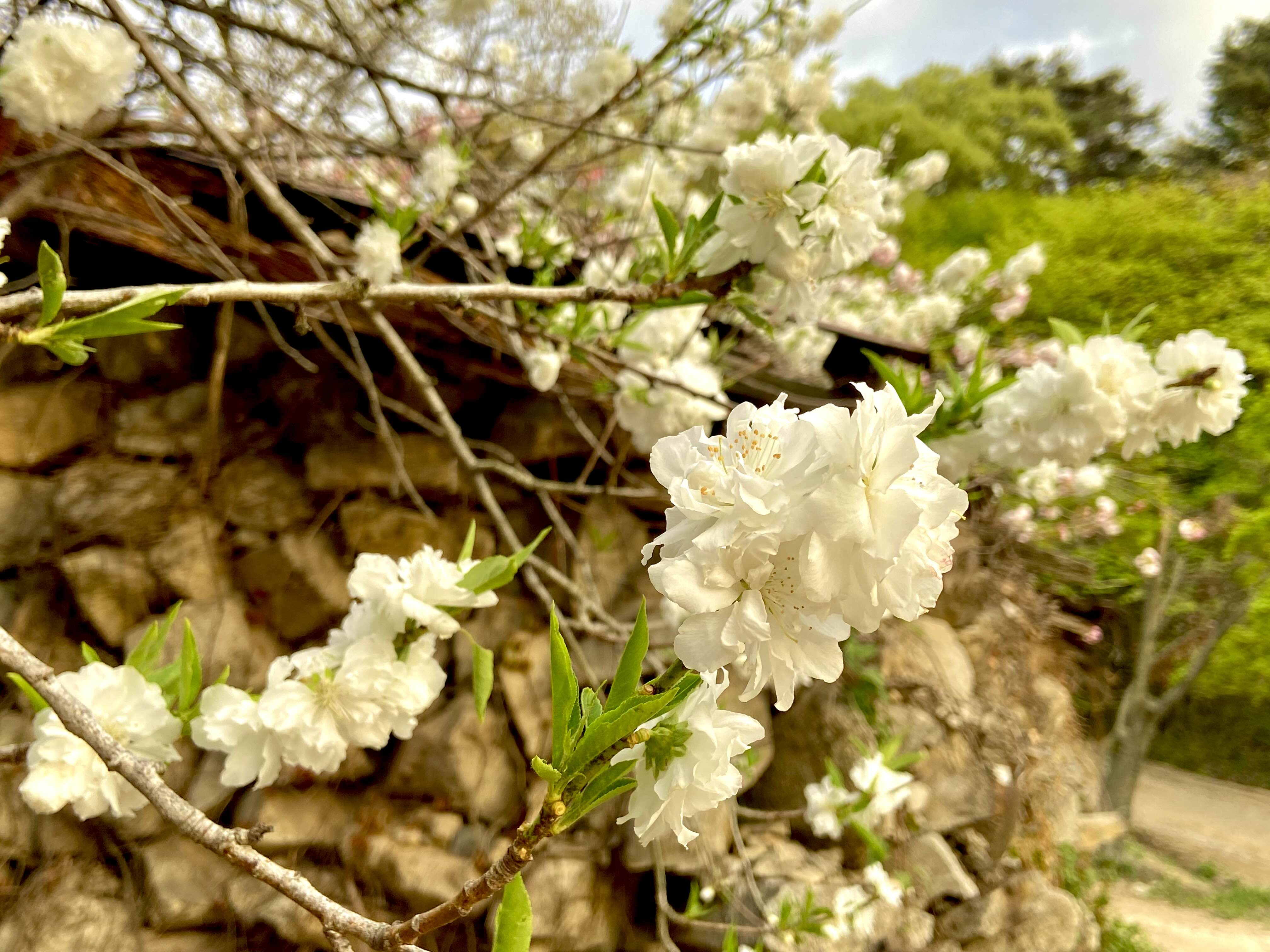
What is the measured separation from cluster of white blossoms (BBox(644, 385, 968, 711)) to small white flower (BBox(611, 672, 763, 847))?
49 millimetres

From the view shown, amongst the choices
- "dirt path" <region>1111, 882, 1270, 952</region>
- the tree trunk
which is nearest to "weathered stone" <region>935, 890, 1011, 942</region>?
"dirt path" <region>1111, 882, 1270, 952</region>

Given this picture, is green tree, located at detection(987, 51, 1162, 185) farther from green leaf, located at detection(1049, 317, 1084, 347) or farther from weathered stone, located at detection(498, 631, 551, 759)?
weathered stone, located at detection(498, 631, 551, 759)

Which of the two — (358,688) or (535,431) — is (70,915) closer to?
(358,688)

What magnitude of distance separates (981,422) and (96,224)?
5.24 feet

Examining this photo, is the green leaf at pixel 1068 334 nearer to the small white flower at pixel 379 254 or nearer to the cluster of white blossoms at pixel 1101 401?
the cluster of white blossoms at pixel 1101 401

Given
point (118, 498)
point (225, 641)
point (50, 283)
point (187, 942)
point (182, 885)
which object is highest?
point (50, 283)

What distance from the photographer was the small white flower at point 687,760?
0.39 meters

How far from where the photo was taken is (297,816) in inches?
54.8

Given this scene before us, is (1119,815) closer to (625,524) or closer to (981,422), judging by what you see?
(625,524)

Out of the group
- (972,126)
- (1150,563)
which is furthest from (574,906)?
(972,126)

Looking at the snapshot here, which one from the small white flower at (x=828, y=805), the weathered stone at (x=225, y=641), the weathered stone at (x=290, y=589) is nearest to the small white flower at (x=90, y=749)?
the weathered stone at (x=225, y=641)

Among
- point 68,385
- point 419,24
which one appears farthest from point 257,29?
point 419,24

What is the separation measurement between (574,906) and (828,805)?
0.69m

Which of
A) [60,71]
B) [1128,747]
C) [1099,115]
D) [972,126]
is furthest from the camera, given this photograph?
[972,126]
